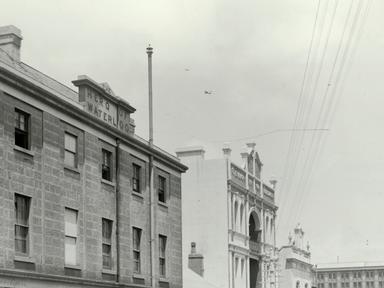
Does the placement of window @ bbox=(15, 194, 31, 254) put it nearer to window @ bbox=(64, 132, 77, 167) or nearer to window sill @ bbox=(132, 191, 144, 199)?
window @ bbox=(64, 132, 77, 167)

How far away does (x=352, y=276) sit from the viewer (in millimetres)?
170250

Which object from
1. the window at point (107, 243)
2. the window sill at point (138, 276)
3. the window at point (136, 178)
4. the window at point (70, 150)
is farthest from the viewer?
the window at point (136, 178)

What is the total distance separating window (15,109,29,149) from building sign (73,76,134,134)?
394 centimetres

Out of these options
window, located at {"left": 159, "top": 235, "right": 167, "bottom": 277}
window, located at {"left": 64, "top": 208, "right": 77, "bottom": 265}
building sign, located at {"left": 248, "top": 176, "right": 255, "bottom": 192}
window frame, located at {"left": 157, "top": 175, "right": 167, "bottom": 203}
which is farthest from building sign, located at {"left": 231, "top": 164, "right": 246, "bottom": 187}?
window, located at {"left": 64, "top": 208, "right": 77, "bottom": 265}

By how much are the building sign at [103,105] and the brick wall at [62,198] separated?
102 centimetres

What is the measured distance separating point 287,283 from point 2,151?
1726 inches

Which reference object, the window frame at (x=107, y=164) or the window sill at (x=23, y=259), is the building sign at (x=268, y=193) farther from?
the window sill at (x=23, y=259)

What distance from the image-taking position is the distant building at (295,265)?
2458 inches

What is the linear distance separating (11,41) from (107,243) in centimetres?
795

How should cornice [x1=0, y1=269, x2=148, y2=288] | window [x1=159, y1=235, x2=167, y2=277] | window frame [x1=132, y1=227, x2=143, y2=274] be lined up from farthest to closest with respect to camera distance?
window [x1=159, y1=235, x2=167, y2=277] → window frame [x1=132, y1=227, x2=143, y2=274] → cornice [x1=0, y1=269, x2=148, y2=288]

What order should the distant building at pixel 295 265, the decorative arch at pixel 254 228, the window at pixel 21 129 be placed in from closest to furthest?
the window at pixel 21 129 < the decorative arch at pixel 254 228 < the distant building at pixel 295 265

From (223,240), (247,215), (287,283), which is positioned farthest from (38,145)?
(287,283)

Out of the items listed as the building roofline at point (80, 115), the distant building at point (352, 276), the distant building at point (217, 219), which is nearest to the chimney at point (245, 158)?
the distant building at point (217, 219)

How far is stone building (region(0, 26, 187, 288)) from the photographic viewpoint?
22359 mm
